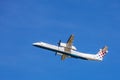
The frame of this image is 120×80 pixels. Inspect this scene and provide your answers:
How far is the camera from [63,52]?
164 m

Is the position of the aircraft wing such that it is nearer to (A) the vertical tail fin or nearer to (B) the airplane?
(B) the airplane

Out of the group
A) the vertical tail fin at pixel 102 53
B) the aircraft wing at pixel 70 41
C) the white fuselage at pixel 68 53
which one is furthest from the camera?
the vertical tail fin at pixel 102 53

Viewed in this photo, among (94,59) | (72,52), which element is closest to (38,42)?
(72,52)

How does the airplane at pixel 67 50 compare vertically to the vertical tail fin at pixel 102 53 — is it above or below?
below

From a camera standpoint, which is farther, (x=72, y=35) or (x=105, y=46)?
(x=105, y=46)

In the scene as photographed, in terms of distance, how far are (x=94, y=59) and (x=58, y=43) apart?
17.7 metres

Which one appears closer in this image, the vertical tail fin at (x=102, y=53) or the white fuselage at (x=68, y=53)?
the white fuselage at (x=68, y=53)

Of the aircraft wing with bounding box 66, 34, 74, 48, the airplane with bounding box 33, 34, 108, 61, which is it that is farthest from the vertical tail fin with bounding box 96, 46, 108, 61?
the aircraft wing with bounding box 66, 34, 74, 48

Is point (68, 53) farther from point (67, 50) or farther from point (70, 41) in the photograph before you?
point (70, 41)

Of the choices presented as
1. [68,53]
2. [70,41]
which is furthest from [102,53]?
[70,41]

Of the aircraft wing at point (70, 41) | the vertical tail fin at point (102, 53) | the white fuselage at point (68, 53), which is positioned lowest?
the white fuselage at point (68, 53)

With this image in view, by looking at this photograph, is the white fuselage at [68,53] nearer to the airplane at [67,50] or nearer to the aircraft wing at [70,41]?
the airplane at [67,50]

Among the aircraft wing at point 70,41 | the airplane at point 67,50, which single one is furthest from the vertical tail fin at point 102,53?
the aircraft wing at point 70,41

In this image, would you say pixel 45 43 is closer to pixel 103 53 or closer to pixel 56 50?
pixel 56 50
